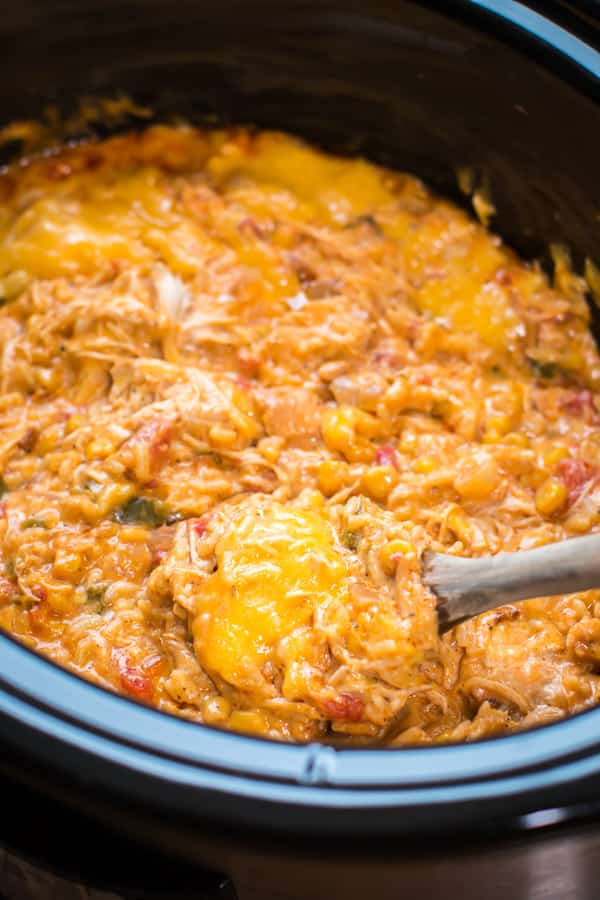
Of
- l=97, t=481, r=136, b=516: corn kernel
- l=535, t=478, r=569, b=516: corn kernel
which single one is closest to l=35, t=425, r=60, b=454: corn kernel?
l=97, t=481, r=136, b=516: corn kernel

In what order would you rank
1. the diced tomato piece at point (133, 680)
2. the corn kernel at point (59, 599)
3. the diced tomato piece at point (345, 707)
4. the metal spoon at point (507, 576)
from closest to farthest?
the metal spoon at point (507, 576) → the diced tomato piece at point (345, 707) → the diced tomato piece at point (133, 680) → the corn kernel at point (59, 599)

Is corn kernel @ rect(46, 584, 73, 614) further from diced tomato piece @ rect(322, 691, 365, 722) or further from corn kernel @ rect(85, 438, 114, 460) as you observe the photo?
diced tomato piece @ rect(322, 691, 365, 722)

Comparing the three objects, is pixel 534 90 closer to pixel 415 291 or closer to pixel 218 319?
pixel 415 291

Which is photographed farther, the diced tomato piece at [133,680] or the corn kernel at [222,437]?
the corn kernel at [222,437]

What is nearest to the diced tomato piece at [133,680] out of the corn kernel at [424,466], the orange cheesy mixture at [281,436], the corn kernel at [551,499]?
the orange cheesy mixture at [281,436]

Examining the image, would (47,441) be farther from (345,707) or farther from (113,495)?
(345,707)

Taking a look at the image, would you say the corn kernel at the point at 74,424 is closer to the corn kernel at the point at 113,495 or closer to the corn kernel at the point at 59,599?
the corn kernel at the point at 113,495

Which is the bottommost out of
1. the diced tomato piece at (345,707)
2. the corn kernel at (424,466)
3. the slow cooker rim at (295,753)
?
the diced tomato piece at (345,707)
